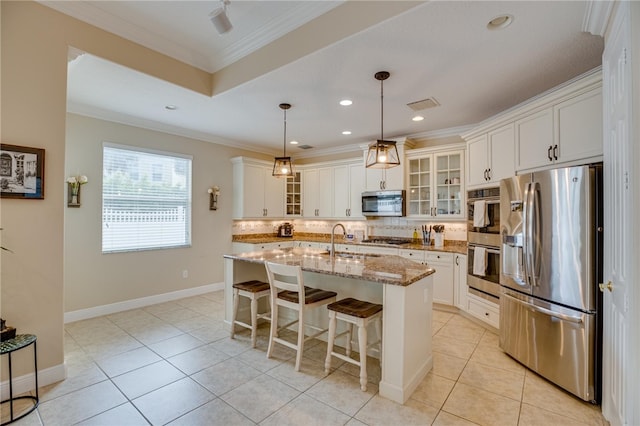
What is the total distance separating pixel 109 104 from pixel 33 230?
7.24 ft

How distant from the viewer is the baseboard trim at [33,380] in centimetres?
220

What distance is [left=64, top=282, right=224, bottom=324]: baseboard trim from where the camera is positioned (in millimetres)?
3893

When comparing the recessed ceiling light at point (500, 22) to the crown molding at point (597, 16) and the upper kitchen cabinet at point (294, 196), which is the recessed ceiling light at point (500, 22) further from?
the upper kitchen cabinet at point (294, 196)

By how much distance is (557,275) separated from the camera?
2.42m

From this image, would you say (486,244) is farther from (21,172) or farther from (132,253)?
(132,253)

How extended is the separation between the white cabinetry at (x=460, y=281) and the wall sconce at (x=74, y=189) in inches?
202

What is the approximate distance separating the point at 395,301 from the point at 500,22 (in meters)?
2.18

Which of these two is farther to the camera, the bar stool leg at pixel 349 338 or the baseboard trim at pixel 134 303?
the baseboard trim at pixel 134 303

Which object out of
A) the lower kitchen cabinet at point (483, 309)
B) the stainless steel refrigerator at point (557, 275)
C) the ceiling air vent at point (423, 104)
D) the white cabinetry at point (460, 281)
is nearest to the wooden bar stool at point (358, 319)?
the stainless steel refrigerator at point (557, 275)

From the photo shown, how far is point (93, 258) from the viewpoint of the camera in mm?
4035

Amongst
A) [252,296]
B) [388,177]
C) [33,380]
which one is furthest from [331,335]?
[388,177]

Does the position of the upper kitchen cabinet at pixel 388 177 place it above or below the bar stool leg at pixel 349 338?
above

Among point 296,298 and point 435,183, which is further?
point 435,183

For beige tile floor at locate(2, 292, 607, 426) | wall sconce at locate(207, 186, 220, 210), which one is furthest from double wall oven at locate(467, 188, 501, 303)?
wall sconce at locate(207, 186, 220, 210)
